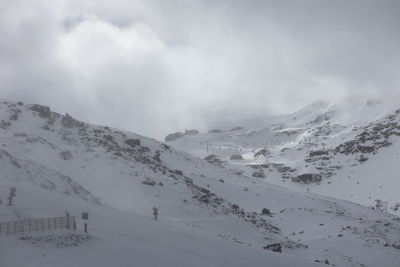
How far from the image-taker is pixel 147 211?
150ft

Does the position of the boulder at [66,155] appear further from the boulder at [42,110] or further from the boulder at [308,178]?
the boulder at [308,178]

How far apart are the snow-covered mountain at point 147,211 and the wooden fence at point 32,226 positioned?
0.79 m

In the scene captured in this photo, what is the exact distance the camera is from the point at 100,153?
63.1 m

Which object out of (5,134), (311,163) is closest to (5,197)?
(5,134)

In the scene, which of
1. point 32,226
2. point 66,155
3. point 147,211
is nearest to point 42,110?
point 66,155

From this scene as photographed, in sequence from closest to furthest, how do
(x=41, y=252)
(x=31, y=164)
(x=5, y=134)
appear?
1. (x=41, y=252)
2. (x=31, y=164)
3. (x=5, y=134)

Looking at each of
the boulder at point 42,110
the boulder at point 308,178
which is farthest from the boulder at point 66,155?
the boulder at point 308,178

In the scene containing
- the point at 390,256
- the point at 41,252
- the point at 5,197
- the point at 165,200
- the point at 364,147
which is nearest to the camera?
the point at 41,252

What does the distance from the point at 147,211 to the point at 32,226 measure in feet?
74.1

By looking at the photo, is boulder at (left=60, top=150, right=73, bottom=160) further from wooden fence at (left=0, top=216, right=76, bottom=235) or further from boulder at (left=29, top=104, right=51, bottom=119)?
wooden fence at (left=0, top=216, right=76, bottom=235)

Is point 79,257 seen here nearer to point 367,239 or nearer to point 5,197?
point 5,197

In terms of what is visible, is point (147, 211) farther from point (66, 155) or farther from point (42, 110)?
point (42, 110)

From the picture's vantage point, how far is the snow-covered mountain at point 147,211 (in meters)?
22.9

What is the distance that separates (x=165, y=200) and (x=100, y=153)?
1690 cm
